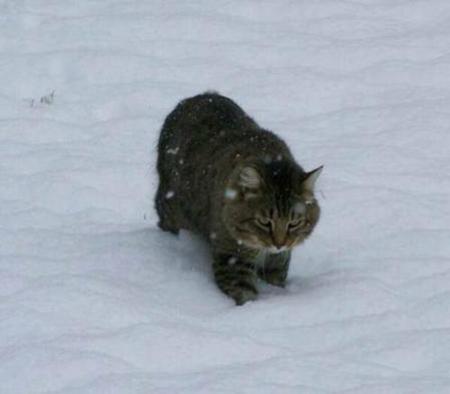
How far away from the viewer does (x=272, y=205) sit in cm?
675

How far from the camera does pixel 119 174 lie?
910 cm

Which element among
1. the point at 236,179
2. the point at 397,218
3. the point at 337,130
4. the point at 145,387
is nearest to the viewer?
the point at 145,387

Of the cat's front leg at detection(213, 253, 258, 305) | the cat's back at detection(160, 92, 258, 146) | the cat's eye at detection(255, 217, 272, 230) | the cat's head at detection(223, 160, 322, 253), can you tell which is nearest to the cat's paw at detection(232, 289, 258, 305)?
the cat's front leg at detection(213, 253, 258, 305)

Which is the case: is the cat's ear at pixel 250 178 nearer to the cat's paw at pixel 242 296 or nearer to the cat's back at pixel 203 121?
the cat's paw at pixel 242 296

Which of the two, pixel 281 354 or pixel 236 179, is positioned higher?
pixel 236 179

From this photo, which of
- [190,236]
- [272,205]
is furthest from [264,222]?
[190,236]

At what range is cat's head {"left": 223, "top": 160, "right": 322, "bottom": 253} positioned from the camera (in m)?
6.74

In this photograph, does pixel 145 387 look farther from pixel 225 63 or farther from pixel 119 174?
pixel 225 63

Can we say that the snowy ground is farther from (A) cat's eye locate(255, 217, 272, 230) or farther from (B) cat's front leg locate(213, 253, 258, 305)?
(A) cat's eye locate(255, 217, 272, 230)

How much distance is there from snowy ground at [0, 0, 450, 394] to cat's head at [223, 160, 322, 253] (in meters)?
0.40

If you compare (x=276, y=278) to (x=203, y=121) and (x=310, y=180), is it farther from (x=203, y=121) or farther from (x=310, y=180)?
(x=203, y=121)

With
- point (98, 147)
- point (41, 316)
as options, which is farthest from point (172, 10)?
point (41, 316)

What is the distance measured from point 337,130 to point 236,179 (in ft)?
10.2

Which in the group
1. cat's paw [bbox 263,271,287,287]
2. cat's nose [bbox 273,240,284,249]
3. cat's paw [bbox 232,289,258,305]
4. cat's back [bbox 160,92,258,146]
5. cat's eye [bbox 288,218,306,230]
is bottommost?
cat's paw [bbox 263,271,287,287]
